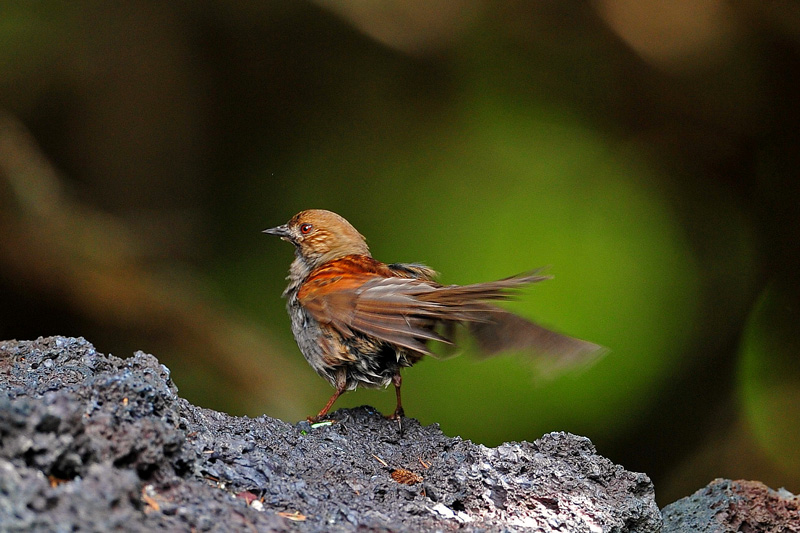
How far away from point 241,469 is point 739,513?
1.66 m

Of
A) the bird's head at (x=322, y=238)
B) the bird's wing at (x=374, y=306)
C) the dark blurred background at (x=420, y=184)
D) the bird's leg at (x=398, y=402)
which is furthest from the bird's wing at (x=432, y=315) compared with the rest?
the dark blurred background at (x=420, y=184)

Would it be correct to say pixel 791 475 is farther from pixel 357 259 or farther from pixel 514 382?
pixel 357 259

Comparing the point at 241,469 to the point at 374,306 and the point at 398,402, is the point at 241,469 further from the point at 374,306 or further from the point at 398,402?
the point at 398,402

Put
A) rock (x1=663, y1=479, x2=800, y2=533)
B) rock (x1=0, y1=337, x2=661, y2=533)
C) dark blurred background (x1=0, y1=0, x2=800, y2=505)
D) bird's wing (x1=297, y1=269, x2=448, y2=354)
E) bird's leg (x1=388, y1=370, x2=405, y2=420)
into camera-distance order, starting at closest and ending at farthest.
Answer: rock (x1=0, y1=337, x2=661, y2=533)
rock (x1=663, y1=479, x2=800, y2=533)
bird's wing (x1=297, y1=269, x2=448, y2=354)
bird's leg (x1=388, y1=370, x2=405, y2=420)
dark blurred background (x1=0, y1=0, x2=800, y2=505)

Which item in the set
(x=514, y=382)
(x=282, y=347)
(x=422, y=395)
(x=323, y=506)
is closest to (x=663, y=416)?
A: (x=514, y=382)

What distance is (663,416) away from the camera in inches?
208

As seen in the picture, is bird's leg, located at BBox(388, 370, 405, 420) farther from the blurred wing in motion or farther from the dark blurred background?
the dark blurred background

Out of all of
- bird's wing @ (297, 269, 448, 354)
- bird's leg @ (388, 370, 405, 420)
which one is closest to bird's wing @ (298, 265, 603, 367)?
bird's wing @ (297, 269, 448, 354)

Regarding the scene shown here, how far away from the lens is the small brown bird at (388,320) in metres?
2.76

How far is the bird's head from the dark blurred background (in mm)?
1436

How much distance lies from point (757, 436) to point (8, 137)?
17.1ft

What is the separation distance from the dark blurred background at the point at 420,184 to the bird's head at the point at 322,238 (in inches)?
56.5

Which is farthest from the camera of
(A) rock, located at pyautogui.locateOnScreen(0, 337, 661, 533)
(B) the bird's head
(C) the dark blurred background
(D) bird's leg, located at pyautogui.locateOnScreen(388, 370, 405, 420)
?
(C) the dark blurred background

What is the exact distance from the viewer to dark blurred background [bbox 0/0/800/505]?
5180 mm
